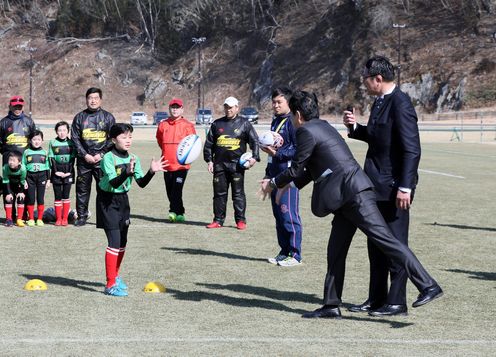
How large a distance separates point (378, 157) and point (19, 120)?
772cm

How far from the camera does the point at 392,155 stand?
25.7 feet

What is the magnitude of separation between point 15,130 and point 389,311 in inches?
309

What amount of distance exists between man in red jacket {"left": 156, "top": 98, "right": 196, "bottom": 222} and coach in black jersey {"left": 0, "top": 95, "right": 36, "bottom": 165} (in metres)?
2.10

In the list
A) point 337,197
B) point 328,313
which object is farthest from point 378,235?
point 328,313

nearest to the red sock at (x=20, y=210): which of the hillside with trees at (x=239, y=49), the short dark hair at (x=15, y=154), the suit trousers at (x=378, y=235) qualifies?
the short dark hair at (x=15, y=154)

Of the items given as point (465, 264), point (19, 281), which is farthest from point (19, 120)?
point (465, 264)

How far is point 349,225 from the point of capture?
7.89 meters

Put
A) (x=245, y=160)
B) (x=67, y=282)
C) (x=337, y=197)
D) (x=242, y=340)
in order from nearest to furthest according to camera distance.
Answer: (x=242, y=340)
(x=337, y=197)
(x=67, y=282)
(x=245, y=160)

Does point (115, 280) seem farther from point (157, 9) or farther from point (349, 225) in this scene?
point (157, 9)

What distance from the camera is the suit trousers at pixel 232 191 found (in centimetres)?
1395

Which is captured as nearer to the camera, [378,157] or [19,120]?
[378,157]

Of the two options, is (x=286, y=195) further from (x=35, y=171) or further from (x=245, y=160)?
(x=35, y=171)

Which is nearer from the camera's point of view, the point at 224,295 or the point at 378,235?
the point at 378,235

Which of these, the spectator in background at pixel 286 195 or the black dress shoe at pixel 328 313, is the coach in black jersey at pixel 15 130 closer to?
the spectator in background at pixel 286 195
